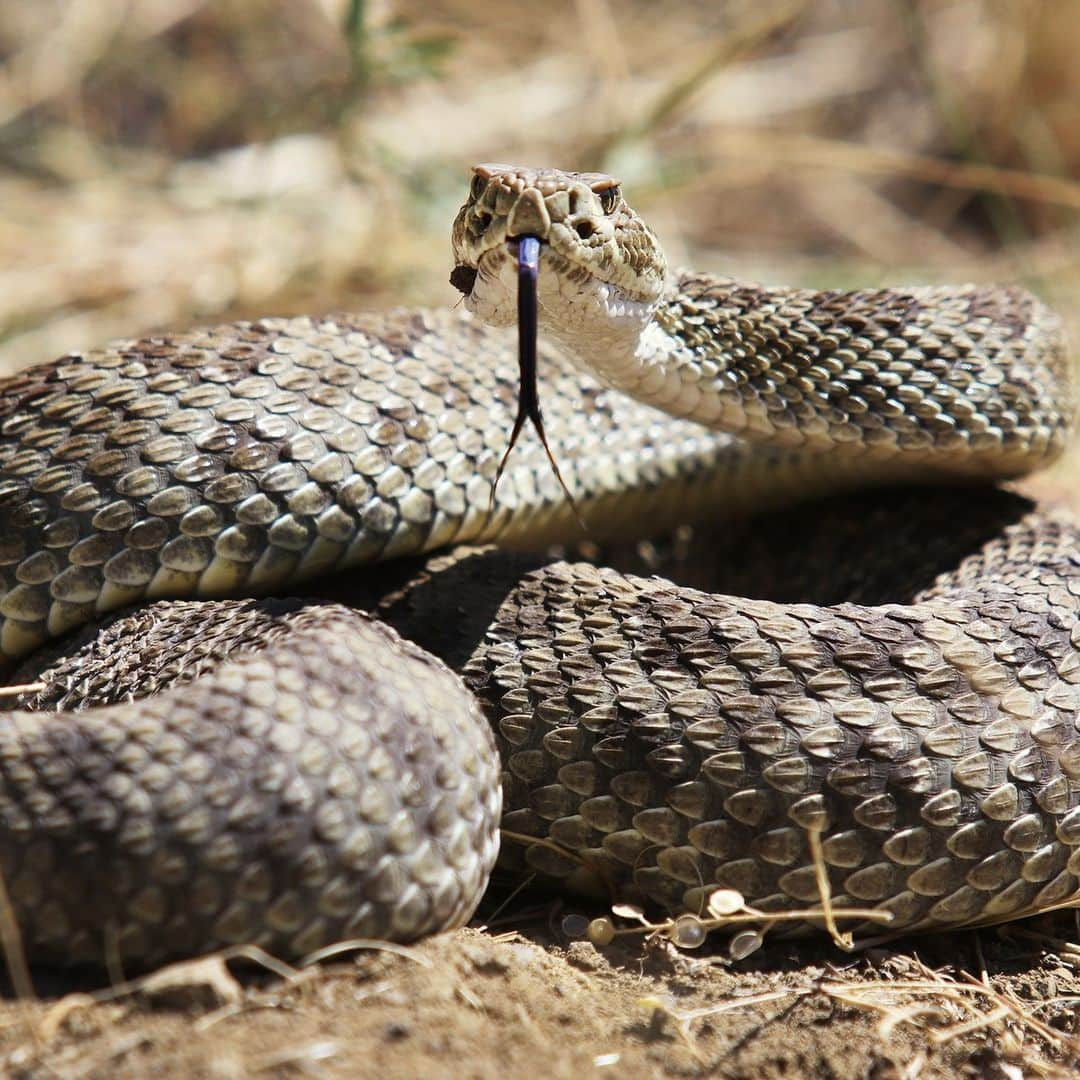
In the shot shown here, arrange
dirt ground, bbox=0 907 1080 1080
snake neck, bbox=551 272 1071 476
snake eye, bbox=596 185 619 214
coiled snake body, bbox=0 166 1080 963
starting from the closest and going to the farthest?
1. dirt ground, bbox=0 907 1080 1080
2. coiled snake body, bbox=0 166 1080 963
3. snake eye, bbox=596 185 619 214
4. snake neck, bbox=551 272 1071 476

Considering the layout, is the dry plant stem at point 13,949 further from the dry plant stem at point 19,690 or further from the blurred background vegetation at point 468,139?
the blurred background vegetation at point 468,139

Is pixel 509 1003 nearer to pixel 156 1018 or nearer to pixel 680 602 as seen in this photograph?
pixel 156 1018

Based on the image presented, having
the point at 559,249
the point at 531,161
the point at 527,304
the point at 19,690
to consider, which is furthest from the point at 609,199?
the point at 531,161

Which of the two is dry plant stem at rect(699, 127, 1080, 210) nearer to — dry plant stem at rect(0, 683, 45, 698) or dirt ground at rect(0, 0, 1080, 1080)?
dirt ground at rect(0, 0, 1080, 1080)

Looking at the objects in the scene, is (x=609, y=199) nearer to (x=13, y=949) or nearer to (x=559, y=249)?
(x=559, y=249)

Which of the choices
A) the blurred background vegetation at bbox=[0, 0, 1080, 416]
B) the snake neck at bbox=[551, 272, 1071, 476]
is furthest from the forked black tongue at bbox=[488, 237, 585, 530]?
the blurred background vegetation at bbox=[0, 0, 1080, 416]

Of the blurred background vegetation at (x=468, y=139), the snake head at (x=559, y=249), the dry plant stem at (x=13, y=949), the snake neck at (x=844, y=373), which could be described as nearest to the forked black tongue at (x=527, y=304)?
the snake head at (x=559, y=249)
